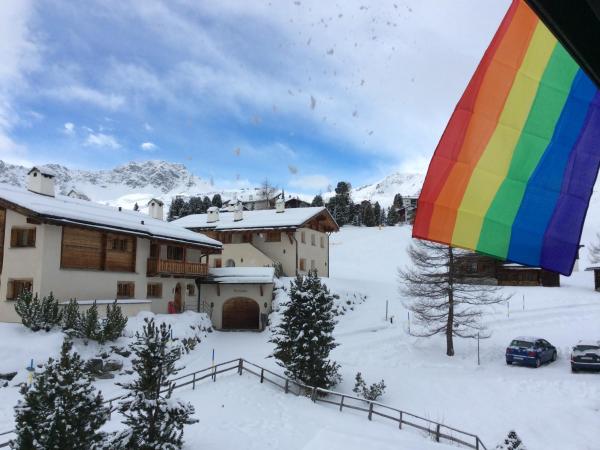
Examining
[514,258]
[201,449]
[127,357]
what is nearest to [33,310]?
[127,357]

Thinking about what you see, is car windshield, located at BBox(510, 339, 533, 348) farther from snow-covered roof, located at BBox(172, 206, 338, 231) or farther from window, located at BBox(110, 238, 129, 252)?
window, located at BBox(110, 238, 129, 252)

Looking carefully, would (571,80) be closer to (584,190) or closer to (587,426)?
(584,190)

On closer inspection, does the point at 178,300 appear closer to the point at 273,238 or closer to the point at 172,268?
the point at 172,268

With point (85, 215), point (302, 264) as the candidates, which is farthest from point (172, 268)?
point (302, 264)

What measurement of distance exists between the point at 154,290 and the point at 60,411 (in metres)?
23.3

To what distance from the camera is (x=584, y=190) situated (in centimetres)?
573

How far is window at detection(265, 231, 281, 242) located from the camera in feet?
143

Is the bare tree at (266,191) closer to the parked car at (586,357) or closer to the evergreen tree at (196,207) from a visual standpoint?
the evergreen tree at (196,207)

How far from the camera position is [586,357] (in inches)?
873

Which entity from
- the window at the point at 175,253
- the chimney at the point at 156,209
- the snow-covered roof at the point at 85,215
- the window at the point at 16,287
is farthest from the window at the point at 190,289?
the window at the point at 16,287

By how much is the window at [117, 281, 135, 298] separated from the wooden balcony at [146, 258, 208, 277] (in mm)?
1494

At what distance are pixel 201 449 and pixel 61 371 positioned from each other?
5252mm

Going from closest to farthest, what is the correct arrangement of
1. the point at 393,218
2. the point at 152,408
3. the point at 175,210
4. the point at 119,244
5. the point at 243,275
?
1. the point at 152,408
2. the point at 119,244
3. the point at 243,275
4. the point at 175,210
5. the point at 393,218

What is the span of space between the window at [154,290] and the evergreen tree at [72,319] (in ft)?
29.3
